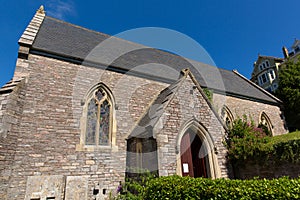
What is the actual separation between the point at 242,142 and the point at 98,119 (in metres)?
7.12

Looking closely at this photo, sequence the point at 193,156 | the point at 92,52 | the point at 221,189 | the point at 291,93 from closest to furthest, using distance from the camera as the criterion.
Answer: the point at 221,189 < the point at 193,156 < the point at 92,52 < the point at 291,93

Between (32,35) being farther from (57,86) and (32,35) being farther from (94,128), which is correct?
(94,128)

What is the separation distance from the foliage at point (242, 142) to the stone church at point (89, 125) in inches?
16.3

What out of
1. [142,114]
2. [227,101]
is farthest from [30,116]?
[227,101]

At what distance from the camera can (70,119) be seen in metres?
8.33

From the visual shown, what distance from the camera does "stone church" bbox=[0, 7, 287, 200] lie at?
6.82 m

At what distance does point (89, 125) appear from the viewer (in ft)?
29.4

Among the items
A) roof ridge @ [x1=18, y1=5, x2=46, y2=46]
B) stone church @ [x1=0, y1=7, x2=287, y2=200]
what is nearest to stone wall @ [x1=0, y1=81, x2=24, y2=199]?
stone church @ [x1=0, y1=7, x2=287, y2=200]

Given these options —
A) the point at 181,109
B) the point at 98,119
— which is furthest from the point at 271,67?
the point at 98,119

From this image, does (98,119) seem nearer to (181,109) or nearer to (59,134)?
(59,134)

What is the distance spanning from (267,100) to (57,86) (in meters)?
18.4

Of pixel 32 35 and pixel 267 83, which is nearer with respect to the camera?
pixel 32 35

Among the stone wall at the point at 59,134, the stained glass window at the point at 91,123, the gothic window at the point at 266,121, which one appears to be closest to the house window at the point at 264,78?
the gothic window at the point at 266,121

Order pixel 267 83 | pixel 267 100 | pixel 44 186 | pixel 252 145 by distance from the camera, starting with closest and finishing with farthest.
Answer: pixel 44 186
pixel 252 145
pixel 267 100
pixel 267 83
